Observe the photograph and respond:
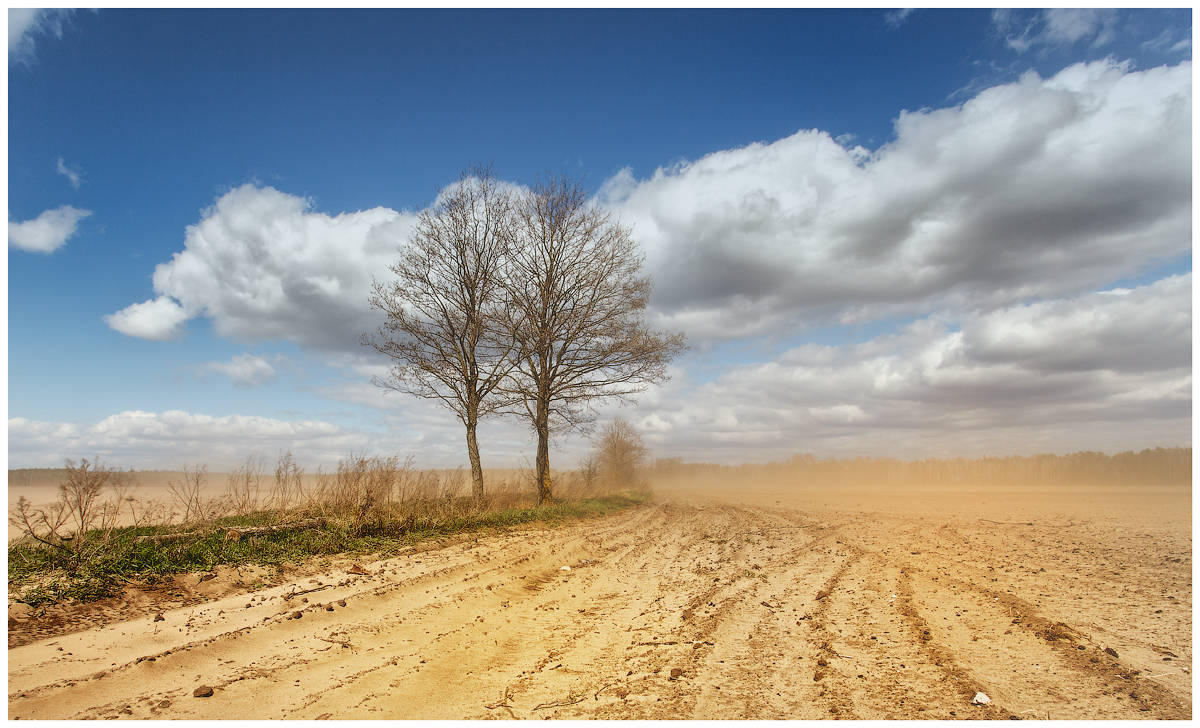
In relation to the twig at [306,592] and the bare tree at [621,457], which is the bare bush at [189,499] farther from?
the bare tree at [621,457]

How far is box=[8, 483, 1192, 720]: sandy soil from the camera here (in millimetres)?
3695

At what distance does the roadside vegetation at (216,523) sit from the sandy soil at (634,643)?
65 centimetres

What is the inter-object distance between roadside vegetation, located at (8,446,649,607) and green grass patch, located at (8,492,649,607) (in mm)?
14

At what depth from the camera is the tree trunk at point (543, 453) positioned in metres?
18.7

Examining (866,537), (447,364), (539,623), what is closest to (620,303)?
(447,364)

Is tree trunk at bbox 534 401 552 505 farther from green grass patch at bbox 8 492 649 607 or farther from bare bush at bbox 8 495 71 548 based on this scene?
bare bush at bbox 8 495 71 548

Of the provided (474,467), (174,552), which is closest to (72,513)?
(174,552)

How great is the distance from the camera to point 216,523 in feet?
27.9

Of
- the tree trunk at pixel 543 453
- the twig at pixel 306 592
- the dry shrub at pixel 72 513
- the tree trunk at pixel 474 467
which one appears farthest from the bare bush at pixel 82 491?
the tree trunk at pixel 543 453

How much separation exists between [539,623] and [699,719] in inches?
106

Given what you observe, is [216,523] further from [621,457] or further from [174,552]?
[621,457]

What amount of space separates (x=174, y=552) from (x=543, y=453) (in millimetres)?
12291

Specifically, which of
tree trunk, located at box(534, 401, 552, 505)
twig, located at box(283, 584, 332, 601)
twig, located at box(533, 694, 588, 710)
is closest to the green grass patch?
twig, located at box(283, 584, 332, 601)

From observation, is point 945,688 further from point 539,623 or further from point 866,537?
point 866,537
